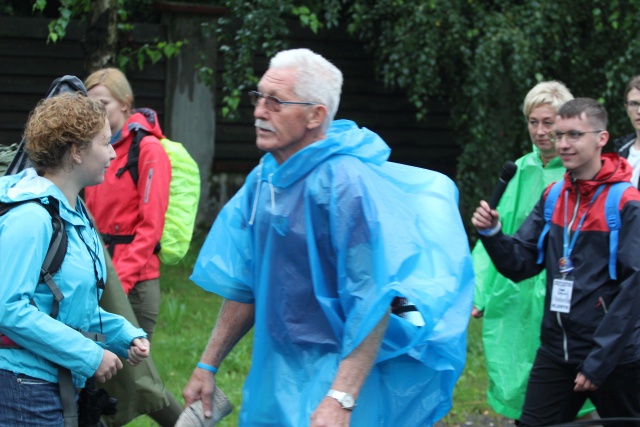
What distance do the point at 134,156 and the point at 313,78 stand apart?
192 cm

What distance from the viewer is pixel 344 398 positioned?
2715 mm

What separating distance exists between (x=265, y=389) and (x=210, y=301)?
529cm

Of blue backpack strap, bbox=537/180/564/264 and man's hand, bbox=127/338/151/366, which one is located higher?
blue backpack strap, bbox=537/180/564/264

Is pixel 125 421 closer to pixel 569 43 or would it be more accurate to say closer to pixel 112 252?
pixel 112 252

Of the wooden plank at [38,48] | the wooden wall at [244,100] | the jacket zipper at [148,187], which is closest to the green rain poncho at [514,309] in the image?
the jacket zipper at [148,187]

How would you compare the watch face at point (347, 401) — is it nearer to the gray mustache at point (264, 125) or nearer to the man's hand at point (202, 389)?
the man's hand at point (202, 389)

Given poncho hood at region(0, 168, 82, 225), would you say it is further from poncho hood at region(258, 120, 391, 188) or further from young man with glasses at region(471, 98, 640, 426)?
young man with glasses at region(471, 98, 640, 426)

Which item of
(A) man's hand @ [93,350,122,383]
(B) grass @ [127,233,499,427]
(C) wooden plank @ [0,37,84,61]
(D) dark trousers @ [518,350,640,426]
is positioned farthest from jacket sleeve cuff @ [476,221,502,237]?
(C) wooden plank @ [0,37,84,61]

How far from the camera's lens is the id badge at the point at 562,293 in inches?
159

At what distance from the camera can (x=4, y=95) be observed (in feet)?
33.3

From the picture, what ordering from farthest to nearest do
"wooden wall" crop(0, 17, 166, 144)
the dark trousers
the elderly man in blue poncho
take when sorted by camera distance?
"wooden wall" crop(0, 17, 166, 144) → the dark trousers → the elderly man in blue poncho

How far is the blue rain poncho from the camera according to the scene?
281 centimetres

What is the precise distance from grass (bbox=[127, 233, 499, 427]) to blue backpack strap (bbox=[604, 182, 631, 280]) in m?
2.16

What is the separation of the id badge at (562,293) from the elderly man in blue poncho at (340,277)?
113 cm
